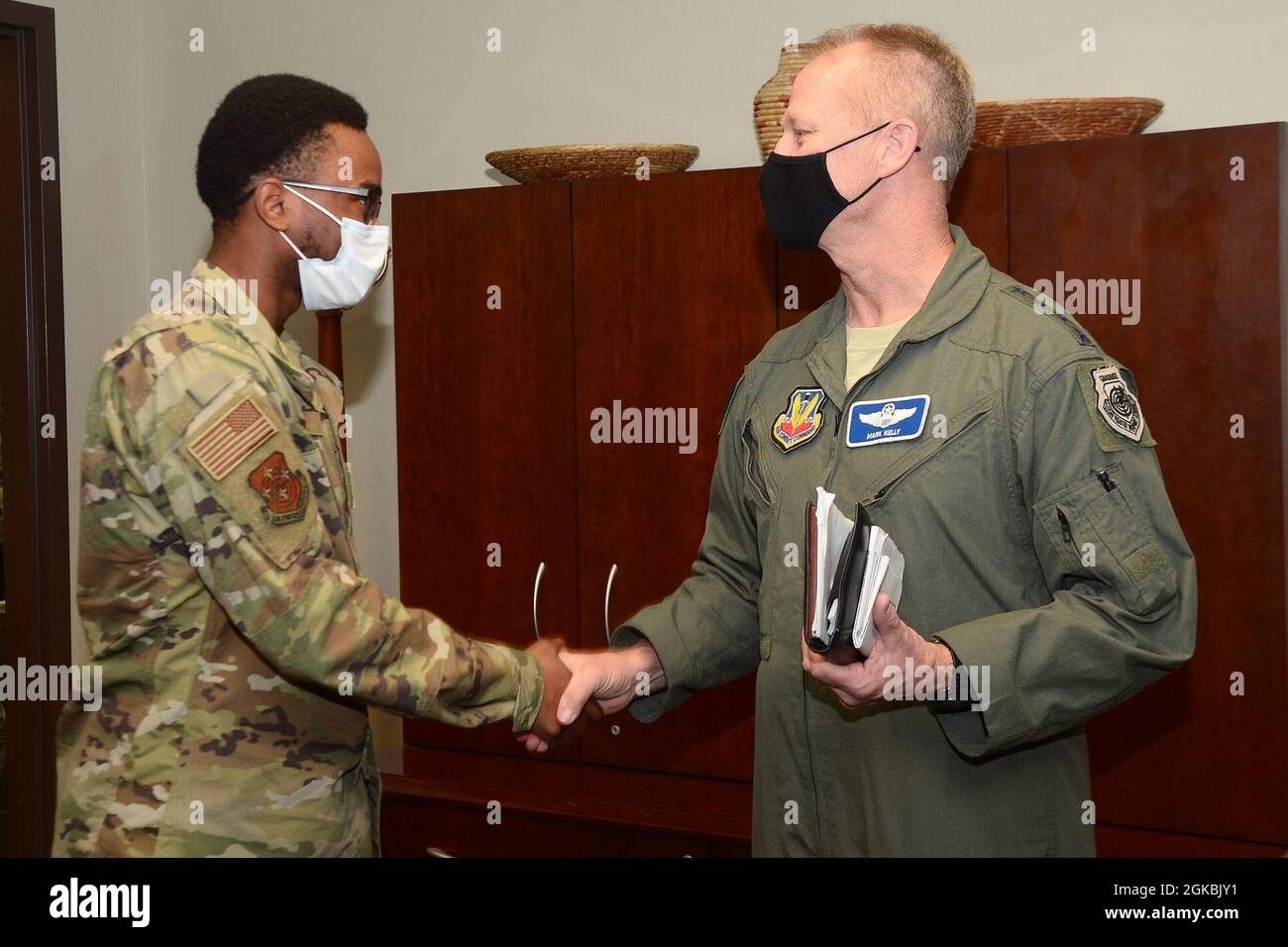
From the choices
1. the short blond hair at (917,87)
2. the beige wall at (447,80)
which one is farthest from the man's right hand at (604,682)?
the beige wall at (447,80)

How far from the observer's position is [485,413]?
118 inches

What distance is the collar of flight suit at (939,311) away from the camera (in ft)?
5.76

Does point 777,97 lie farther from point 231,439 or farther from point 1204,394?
point 231,439

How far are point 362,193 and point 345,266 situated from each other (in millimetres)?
108

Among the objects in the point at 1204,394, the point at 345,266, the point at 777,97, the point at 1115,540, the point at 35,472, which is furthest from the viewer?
the point at 35,472

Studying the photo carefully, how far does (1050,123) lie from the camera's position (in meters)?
2.48

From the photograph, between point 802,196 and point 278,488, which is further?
point 802,196

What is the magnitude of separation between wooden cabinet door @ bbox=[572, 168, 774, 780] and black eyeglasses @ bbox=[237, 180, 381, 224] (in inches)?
36.8

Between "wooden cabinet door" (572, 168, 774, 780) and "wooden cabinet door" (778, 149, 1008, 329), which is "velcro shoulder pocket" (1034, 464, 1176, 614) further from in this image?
"wooden cabinet door" (572, 168, 774, 780)

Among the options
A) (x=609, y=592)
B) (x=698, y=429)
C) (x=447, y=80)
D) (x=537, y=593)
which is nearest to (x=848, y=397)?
(x=698, y=429)

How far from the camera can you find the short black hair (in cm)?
182

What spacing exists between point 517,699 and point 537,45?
215 cm
